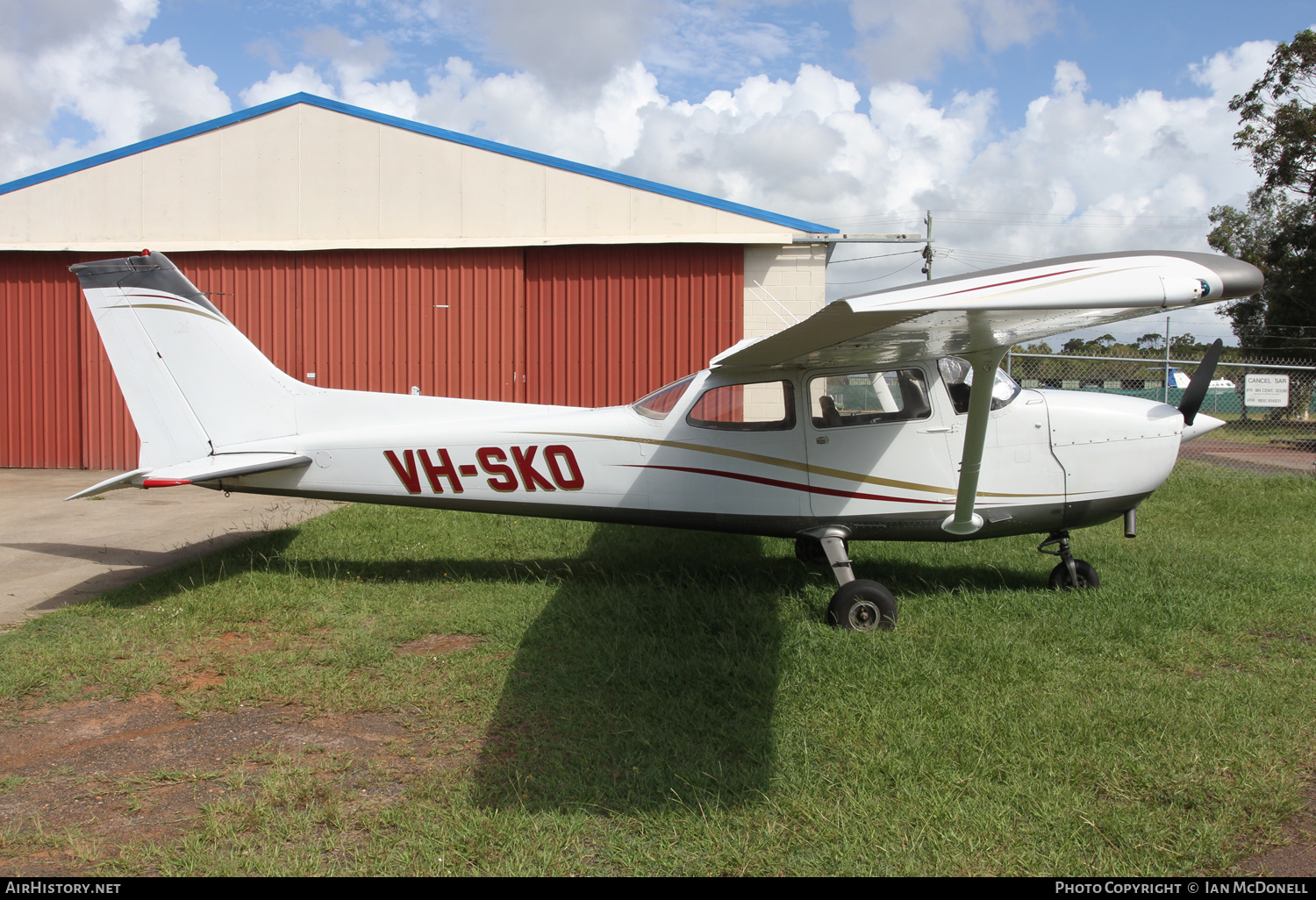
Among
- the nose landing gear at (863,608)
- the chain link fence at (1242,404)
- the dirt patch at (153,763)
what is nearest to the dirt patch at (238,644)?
the dirt patch at (153,763)

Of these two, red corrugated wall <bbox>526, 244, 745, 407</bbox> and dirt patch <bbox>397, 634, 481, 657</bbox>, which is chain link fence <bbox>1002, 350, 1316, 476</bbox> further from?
dirt patch <bbox>397, 634, 481, 657</bbox>

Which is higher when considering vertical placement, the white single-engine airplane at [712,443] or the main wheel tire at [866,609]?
the white single-engine airplane at [712,443]

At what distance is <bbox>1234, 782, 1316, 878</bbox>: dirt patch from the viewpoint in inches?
105

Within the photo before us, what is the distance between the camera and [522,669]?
14.5ft

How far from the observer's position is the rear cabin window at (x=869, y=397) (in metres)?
5.51

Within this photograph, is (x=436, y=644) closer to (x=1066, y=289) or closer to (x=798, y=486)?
(x=798, y=486)

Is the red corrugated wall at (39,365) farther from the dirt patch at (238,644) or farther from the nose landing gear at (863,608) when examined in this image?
the nose landing gear at (863,608)

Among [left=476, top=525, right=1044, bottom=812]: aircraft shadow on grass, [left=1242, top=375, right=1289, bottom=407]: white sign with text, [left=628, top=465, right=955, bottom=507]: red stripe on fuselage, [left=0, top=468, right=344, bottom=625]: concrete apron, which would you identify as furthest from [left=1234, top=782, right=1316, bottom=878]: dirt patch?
[left=1242, top=375, right=1289, bottom=407]: white sign with text

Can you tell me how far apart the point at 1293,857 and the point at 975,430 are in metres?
2.42

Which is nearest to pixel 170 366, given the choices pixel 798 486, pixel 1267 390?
pixel 798 486

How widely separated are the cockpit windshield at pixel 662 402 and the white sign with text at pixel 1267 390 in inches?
428

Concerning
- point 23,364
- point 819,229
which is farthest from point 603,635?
point 23,364
